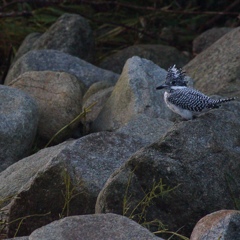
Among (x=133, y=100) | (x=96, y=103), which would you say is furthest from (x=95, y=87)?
(x=133, y=100)

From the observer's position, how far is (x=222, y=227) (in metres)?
5.64

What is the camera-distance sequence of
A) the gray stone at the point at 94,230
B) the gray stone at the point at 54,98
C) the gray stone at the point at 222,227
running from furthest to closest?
1. the gray stone at the point at 54,98
2. the gray stone at the point at 222,227
3. the gray stone at the point at 94,230

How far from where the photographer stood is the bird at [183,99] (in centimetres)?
712

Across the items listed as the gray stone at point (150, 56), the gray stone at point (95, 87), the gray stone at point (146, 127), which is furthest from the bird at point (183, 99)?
the gray stone at point (150, 56)

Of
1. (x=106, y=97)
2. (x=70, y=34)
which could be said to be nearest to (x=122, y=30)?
(x=70, y=34)

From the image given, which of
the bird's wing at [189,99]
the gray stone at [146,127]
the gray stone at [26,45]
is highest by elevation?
the bird's wing at [189,99]

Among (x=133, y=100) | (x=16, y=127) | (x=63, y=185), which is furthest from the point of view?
(x=133, y=100)

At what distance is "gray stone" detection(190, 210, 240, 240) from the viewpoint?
5.61m

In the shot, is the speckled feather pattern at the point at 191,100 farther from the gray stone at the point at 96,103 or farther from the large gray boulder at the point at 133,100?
the gray stone at the point at 96,103

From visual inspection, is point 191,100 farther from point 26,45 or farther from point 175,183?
point 26,45

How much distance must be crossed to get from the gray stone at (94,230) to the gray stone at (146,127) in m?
2.46

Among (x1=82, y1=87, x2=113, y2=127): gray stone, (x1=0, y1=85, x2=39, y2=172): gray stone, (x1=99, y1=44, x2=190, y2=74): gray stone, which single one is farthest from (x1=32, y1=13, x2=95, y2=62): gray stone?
(x1=0, y1=85, x2=39, y2=172): gray stone

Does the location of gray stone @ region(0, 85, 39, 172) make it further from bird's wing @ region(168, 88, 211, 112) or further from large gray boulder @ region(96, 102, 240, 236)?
large gray boulder @ region(96, 102, 240, 236)

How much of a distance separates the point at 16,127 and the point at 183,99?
2.01 m
